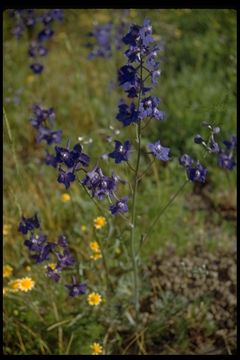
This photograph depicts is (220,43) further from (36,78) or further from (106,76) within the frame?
(36,78)

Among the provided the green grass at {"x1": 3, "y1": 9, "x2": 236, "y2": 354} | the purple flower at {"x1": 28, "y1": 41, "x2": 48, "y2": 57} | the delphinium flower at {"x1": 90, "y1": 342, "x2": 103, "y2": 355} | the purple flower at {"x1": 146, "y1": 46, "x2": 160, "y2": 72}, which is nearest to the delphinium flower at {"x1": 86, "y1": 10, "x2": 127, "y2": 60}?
the green grass at {"x1": 3, "y1": 9, "x2": 236, "y2": 354}

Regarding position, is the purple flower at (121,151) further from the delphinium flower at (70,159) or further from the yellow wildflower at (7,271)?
the yellow wildflower at (7,271)

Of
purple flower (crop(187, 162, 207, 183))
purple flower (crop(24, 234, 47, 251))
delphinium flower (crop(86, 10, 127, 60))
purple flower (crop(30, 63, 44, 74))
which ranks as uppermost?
delphinium flower (crop(86, 10, 127, 60))

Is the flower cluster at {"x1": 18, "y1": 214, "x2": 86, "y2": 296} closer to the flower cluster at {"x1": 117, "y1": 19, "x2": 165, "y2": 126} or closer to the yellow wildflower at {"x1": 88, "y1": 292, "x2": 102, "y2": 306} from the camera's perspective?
the yellow wildflower at {"x1": 88, "y1": 292, "x2": 102, "y2": 306}

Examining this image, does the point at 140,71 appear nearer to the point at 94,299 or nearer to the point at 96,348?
the point at 94,299

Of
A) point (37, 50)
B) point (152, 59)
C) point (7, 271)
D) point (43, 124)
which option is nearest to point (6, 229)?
point (7, 271)

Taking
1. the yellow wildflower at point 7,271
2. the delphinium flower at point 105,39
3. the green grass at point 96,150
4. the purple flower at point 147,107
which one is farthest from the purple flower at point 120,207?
the delphinium flower at point 105,39
